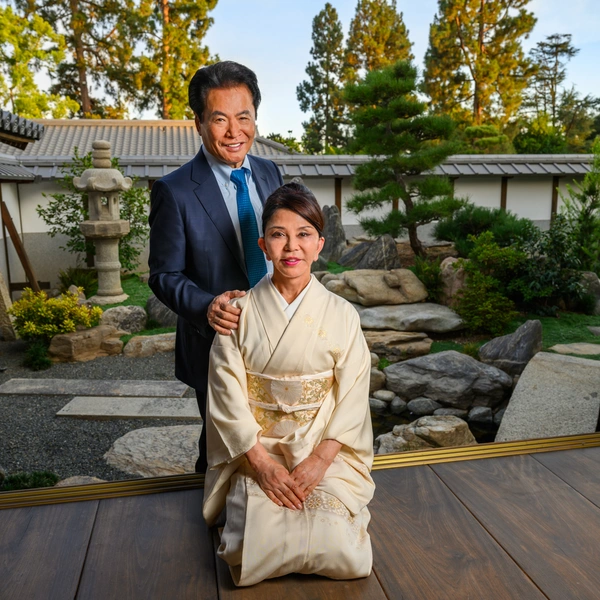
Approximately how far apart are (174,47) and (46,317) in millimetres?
9918

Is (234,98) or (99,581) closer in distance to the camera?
(99,581)

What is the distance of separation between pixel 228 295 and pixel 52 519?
1.05 meters

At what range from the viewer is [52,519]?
214cm

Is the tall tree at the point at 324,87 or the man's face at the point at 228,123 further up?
the tall tree at the point at 324,87

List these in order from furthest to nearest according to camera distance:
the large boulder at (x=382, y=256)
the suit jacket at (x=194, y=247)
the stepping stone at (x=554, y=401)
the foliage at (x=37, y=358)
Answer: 1. the large boulder at (x=382, y=256)
2. the foliage at (x=37, y=358)
3. the stepping stone at (x=554, y=401)
4. the suit jacket at (x=194, y=247)

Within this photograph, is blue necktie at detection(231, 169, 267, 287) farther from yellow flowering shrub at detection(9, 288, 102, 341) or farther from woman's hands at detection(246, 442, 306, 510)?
yellow flowering shrub at detection(9, 288, 102, 341)

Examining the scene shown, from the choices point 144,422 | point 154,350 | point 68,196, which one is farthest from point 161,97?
point 144,422

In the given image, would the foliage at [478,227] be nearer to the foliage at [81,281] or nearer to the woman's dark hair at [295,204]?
the foliage at [81,281]

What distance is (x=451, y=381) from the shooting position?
5957 millimetres

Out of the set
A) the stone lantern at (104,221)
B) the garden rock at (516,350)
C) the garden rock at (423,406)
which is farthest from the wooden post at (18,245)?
the garden rock at (516,350)

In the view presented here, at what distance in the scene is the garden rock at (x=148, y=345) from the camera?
7.09 meters

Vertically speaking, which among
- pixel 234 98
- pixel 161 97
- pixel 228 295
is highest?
pixel 161 97

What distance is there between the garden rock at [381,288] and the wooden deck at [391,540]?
5366mm

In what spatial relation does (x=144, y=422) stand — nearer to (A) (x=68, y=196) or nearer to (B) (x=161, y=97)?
(A) (x=68, y=196)
